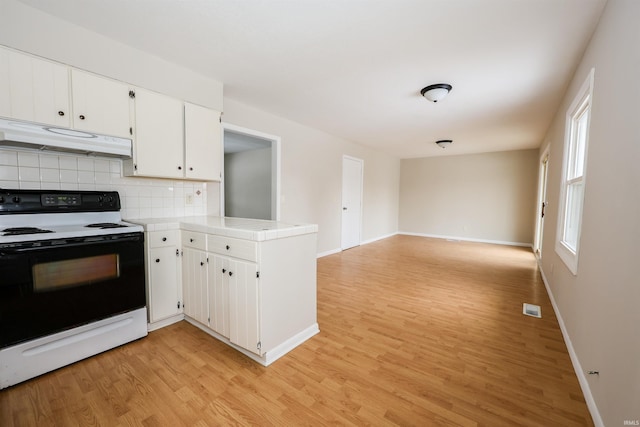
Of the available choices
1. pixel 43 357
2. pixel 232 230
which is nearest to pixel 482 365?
pixel 232 230

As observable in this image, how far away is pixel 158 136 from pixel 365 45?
199 centimetres

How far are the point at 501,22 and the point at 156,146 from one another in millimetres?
2931

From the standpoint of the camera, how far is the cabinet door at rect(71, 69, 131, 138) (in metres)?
1.98

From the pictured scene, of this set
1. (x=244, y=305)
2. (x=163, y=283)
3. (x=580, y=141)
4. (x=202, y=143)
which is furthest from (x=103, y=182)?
(x=580, y=141)

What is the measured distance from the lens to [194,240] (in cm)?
232

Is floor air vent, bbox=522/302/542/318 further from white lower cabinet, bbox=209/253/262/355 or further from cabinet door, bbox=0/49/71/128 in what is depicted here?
cabinet door, bbox=0/49/71/128

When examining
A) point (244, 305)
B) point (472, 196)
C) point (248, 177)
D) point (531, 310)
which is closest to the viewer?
point (244, 305)

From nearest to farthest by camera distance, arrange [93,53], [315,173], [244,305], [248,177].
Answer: [244,305]
[93,53]
[315,173]
[248,177]

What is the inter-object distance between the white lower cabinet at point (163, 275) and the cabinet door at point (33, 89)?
3.50ft

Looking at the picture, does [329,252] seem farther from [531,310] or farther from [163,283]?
[163,283]

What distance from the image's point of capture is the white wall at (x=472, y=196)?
6.66m

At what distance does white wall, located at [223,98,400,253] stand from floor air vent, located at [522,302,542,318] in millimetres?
3185

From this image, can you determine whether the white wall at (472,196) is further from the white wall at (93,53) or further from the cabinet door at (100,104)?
the cabinet door at (100,104)

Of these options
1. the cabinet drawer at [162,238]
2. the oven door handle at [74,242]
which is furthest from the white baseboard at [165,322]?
the oven door handle at [74,242]
